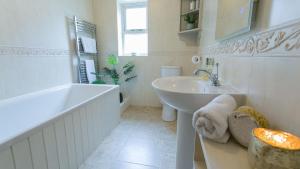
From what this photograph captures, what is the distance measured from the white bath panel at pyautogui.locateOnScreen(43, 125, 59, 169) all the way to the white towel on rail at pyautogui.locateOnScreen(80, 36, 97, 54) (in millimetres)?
1753

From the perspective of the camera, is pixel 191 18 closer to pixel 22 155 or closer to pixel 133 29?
pixel 133 29

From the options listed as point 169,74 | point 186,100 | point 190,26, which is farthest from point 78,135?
point 190,26

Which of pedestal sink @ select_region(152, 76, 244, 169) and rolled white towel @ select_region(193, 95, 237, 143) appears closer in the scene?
rolled white towel @ select_region(193, 95, 237, 143)

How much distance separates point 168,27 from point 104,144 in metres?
2.18

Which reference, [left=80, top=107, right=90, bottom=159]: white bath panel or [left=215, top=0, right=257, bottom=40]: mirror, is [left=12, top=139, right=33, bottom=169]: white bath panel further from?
[left=215, top=0, right=257, bottom=40]: mirror

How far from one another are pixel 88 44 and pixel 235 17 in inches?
92.3

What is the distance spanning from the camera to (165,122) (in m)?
2.35

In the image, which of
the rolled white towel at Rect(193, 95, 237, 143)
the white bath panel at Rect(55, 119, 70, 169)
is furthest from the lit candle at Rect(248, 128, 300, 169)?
the white bath panel at Rect(55, 119, 70, 169)

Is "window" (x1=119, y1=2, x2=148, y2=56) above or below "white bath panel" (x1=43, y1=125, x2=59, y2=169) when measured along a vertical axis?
above

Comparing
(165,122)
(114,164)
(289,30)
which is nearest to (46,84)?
(114,164)

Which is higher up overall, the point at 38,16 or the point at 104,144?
the point at 38,16

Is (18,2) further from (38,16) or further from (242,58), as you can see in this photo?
(242,58)

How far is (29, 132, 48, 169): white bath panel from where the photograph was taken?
95cm

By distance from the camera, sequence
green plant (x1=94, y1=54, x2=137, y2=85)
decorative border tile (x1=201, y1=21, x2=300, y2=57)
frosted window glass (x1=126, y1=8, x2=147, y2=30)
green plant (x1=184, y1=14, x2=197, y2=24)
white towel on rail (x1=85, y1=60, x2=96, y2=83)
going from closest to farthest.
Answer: decorative border tile (x1=201, y1=21, x2=300, y2=57)
green plant (x1=184, y1=14, x2=197, y2=24)
white towel on rail (x1=85, y1=60, x2=96, y2=83)
green plant (x1=94, y1=54, x2=137, y2=85)
frosted window glass (x1=126, y1=8, x2=147, y2=30)
